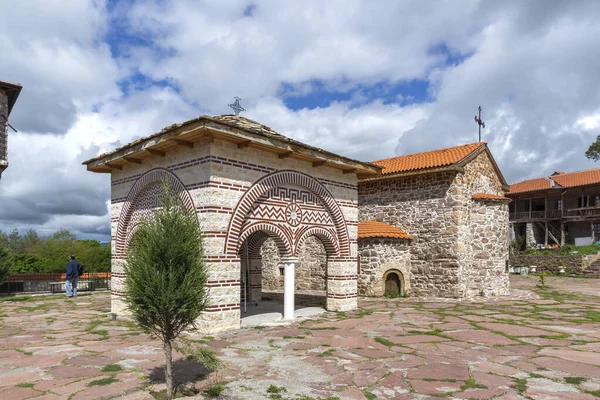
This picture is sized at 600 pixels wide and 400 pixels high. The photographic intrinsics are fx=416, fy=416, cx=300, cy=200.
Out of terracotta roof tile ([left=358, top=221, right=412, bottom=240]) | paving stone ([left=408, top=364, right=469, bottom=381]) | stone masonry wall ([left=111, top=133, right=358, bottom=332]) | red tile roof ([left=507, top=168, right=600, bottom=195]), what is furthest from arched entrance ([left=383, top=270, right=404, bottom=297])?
red tile roof ([left=507, top=168, right=600, bottom=195])

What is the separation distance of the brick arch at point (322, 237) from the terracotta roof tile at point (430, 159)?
3945 mm

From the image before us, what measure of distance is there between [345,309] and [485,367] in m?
5.07

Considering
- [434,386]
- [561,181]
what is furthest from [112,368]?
[561,181]

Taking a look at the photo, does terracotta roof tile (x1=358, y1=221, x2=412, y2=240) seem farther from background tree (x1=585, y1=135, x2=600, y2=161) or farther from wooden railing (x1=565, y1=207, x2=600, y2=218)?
background tree (x1=585, y1=135, x2=600, y2=161)

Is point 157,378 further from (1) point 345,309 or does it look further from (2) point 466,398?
(1) point 345,309

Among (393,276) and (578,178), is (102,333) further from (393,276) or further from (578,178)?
(578,178)

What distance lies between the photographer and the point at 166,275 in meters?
3.98

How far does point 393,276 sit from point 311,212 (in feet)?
17.5

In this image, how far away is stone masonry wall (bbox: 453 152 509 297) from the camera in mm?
12883

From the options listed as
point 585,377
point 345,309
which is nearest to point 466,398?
point 585,377

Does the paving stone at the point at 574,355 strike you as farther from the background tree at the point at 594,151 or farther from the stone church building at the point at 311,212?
the background tree at the point at 594,151

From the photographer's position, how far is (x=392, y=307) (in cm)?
1064

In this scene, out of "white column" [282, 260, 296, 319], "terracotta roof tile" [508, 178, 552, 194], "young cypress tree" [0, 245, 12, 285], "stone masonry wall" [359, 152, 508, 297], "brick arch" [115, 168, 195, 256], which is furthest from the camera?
"terracotta roof tile" [508, 178, 552, 194]

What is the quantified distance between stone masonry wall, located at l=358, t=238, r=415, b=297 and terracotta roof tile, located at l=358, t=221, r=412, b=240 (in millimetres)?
190
